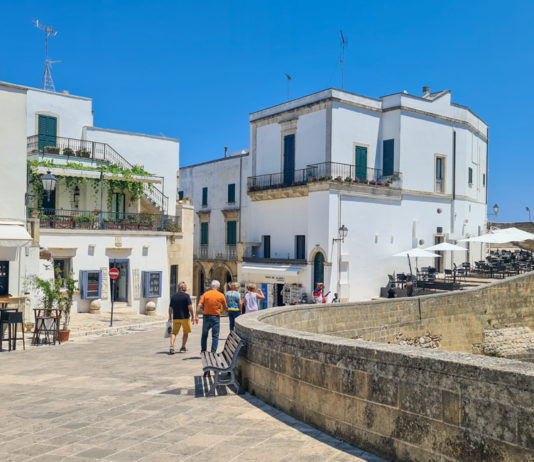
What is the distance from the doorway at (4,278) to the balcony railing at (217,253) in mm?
18174

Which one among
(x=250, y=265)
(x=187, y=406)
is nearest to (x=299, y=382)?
(x=187, y=406)

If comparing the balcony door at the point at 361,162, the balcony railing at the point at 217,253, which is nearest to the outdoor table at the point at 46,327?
the balcony door at the point at 361,162

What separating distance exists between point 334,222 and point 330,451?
72.3 ft

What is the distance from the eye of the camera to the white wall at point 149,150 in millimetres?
26375

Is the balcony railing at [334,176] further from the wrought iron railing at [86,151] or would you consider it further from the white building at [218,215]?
the wrought iron railing at [86,151]

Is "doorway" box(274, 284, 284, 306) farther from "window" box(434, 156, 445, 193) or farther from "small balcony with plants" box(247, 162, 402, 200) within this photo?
"window" box(434, 156, 445, 193)

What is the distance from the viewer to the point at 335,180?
2684 cm

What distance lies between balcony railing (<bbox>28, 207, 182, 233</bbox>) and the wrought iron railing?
980mm

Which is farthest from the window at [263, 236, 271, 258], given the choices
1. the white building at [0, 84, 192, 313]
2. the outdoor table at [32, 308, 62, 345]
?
the outdoor table at [32, 308, 62, 345]

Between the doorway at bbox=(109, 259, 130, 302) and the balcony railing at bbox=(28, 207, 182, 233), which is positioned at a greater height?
the balcony railing at bbox=(28, 207, 182, 233)

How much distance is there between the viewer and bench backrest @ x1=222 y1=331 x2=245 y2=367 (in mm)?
7520

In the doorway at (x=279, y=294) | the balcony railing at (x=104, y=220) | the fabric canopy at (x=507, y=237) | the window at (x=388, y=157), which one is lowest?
the doorway at (x=279, y=294)

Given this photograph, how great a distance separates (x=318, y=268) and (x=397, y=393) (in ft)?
74.1

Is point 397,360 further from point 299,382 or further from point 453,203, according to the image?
point 453,203
